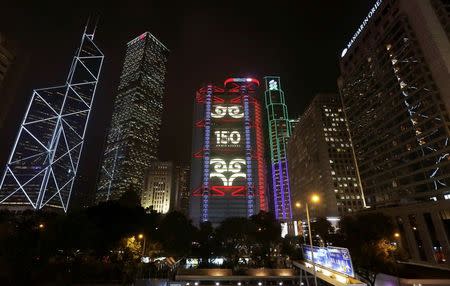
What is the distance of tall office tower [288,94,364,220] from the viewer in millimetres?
120500

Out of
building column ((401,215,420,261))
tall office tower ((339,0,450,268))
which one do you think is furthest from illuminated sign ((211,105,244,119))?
building column ((401,215,420,261))

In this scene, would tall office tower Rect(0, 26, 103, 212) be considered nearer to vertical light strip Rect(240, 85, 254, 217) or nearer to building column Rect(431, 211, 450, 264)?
vertical light strip Rect(240, 85, 254, 217)

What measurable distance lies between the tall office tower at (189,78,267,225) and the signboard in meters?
124

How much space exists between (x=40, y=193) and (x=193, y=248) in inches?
4553

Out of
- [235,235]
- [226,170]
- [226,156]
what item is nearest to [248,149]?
[226,156]

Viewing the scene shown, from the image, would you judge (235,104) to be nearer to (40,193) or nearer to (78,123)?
(78,123)

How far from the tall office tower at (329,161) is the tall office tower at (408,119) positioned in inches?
927

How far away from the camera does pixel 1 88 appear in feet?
223

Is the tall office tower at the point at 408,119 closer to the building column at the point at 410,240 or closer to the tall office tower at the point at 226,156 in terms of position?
the building column at the point at 410,240

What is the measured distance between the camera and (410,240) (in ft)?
228

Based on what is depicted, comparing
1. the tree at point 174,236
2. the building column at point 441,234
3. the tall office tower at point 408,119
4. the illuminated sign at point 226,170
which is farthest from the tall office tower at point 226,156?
the building column at point 441,234

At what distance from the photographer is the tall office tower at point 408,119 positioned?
217ft

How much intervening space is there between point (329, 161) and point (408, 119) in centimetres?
5297

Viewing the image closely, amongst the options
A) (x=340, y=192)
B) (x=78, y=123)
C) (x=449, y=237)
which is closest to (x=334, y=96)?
(x=340, y=192)
